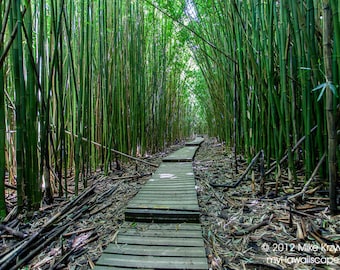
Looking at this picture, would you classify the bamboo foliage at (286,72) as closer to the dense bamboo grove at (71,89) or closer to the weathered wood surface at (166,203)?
the weathered wood surface at (166,203)

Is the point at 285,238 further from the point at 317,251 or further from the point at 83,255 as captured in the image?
the point at 83,255

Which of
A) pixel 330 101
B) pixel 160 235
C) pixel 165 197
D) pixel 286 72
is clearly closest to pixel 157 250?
pixel 160 235

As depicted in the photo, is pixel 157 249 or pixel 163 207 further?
pixel 163 207

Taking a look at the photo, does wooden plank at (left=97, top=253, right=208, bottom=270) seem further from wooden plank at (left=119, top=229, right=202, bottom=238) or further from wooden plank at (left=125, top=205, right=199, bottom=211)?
wooden plank at (left=125, top=205, right=199, bottom=211)

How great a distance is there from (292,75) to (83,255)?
129 cm

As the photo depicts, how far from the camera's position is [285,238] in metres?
0.85

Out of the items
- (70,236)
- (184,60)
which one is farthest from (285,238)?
(184,60)

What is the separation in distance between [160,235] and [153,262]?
0.17 meters

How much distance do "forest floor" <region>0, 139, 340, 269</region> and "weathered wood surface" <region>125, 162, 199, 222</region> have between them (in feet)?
0.24

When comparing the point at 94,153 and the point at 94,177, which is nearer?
the point at 94,177

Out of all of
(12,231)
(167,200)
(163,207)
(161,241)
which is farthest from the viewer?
(167,200)

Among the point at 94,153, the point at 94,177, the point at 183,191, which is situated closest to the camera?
the point at 183,191

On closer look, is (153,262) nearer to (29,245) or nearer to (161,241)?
(161,241)

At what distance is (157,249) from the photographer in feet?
2.65
